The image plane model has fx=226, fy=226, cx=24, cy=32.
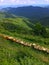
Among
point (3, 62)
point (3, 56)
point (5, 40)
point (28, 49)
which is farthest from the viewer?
point (5, 40)

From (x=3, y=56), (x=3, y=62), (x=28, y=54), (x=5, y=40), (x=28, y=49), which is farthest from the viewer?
(x=5, y=40)

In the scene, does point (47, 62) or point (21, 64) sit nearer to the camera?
point (21, 64)

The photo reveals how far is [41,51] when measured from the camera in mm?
34594

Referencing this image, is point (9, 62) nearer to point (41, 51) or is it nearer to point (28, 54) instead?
point (28, 54)

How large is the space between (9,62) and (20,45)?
871 cm

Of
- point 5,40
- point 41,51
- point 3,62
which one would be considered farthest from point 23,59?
point 5,40

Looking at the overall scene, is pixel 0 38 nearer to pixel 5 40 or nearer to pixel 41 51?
pixel 5 40

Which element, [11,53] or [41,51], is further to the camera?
[41,51]

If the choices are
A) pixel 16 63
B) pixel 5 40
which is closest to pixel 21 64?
pixel 16 63

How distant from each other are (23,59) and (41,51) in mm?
6238

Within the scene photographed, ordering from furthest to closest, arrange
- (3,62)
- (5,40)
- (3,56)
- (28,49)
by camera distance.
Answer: (5,40), (28,49), (3,56), (3,62)

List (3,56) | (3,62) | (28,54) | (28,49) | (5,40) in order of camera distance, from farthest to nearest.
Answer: (5,40)
(28,49)
(28,54)
(3,56)
(3,62)

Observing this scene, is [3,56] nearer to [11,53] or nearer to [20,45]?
[11,53]

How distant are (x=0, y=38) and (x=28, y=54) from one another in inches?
310
